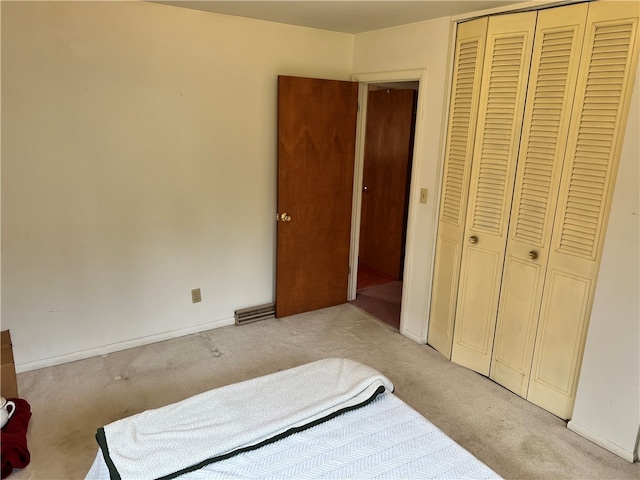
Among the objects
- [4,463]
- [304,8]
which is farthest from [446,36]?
[4,463]

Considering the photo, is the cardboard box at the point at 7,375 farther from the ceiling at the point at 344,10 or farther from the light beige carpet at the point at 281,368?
the ceiling at the point at 344,10

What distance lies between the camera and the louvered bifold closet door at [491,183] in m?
2.57

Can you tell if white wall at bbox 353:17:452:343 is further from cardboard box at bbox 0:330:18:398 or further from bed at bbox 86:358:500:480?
cardboard box at bbox 0:330:18:398

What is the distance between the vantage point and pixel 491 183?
9.07 ft

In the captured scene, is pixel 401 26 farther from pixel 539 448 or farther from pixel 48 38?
pixel 539 448

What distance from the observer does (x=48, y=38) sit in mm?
2604

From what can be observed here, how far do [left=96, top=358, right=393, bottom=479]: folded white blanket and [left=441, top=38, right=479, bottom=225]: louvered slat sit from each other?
1.47 m

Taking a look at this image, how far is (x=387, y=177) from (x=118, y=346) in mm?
3087

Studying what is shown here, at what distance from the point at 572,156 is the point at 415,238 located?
126 cm

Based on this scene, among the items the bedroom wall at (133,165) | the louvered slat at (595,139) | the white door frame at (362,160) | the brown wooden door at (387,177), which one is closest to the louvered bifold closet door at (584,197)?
the louvered slat at (595,139)

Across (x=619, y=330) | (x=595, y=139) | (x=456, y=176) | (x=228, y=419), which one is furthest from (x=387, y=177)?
A: (x=228, y=419)

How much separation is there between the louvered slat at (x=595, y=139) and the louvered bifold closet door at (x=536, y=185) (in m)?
0.08

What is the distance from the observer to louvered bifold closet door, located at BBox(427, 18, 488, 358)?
2793 mm

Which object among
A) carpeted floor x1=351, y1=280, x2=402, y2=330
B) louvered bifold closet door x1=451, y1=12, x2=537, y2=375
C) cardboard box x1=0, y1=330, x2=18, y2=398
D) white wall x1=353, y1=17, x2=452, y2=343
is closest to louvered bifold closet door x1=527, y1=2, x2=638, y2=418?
louvered bifold closet door x1=451, y1=12, x2=537, y2=375
